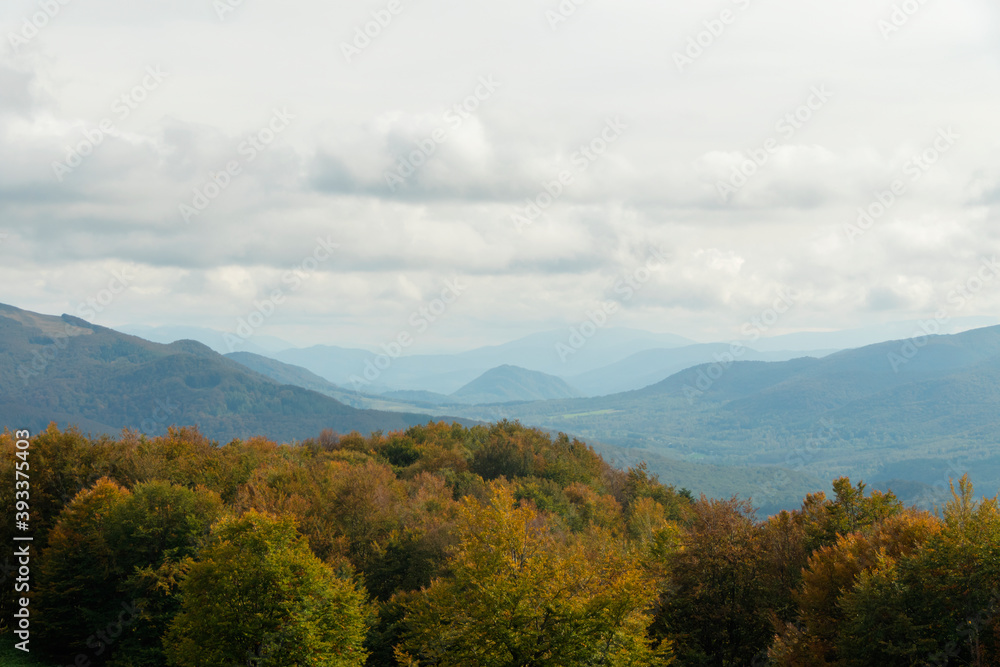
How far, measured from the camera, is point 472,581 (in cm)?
2922

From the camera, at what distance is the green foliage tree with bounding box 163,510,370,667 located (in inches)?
1188

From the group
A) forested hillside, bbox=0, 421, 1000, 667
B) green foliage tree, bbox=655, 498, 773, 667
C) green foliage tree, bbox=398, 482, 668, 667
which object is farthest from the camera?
green foliage tree, bbox=655, 498, 773, 667

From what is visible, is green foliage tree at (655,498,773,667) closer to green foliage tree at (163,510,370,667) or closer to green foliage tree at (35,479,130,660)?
green foliage tree at (163,510,370,667)

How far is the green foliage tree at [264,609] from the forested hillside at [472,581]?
→ 0.09 m

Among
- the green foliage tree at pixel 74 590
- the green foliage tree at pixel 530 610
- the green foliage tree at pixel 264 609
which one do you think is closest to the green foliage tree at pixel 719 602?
the green foliage tree at pixel 530 610

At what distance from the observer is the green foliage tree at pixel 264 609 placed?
30188 millimetres

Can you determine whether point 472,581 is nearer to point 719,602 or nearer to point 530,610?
point 530,610

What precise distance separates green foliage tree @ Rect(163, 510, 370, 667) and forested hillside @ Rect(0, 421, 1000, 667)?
0.29 feet

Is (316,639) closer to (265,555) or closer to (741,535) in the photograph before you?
(265,555)

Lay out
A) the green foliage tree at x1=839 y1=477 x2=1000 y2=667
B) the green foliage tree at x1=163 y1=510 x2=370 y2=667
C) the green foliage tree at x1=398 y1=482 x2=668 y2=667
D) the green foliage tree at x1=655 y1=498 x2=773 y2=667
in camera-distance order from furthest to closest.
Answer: the green foliage tree at x1=655 y1=498 x2=773 y2=667 → the green foliage tree at x1=163 y1=510 x2=370 y2=667 → the green foliage tree at x1=398 y1=482 x2=668 y2=667 → the green foliage tree at x1=839 y1=477 x2=1000 y2=667

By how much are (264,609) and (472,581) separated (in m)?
10.3

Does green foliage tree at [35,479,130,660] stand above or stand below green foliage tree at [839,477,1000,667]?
below

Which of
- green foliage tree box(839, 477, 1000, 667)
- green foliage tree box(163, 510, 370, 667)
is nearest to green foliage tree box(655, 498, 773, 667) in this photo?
green foliage tree box(839, 477, 1000, 667)

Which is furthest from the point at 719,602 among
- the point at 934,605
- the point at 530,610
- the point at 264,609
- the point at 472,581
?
the point at 264,609
